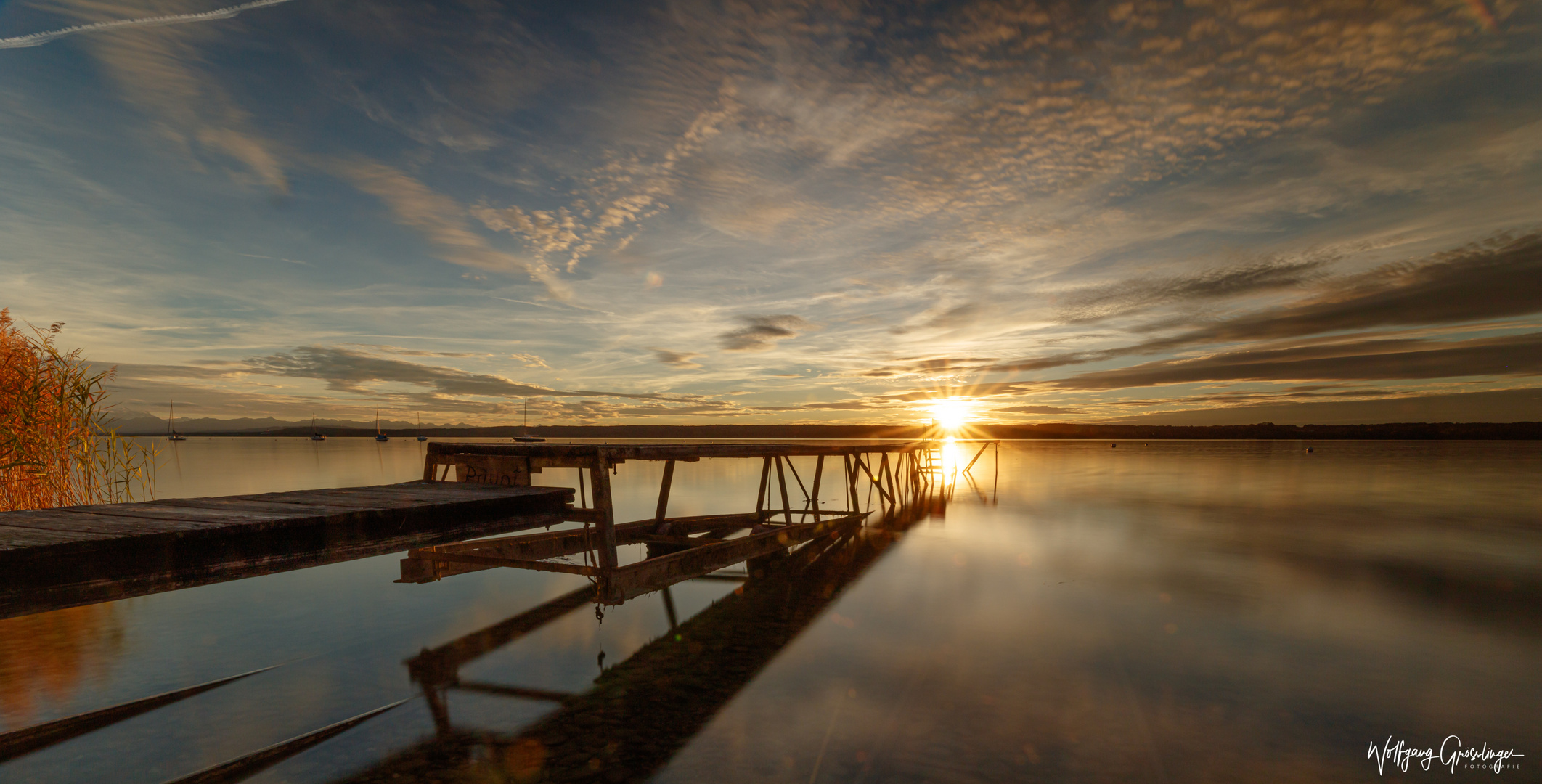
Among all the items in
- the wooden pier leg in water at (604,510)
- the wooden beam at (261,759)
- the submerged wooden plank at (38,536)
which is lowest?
the wooden beam at (261,759)

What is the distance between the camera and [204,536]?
426 cm

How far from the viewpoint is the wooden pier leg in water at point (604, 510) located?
8.28 meters

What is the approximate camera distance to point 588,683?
784cm

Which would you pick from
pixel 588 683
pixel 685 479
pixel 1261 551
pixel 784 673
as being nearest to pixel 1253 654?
pixel 784 673

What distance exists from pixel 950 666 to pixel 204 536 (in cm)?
860

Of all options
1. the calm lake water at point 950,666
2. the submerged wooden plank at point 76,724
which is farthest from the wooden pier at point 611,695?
the submerged wooden plank at point 76,724

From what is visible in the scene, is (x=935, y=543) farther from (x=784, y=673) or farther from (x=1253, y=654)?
(x=784, y=673)

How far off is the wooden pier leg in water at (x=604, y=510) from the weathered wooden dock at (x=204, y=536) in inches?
67.5

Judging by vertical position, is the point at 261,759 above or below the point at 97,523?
below

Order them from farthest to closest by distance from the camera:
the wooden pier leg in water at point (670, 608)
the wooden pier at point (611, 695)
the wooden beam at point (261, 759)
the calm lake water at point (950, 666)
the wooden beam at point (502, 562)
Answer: the wooden pier leg in water at point (670, 608) → the wooden beam at point (502, 562) → the calm lake water at point (950, 666) → the wooden pier at point (611, 695) → the wooden beam at point (261, 759)

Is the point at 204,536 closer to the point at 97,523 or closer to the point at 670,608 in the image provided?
the point at 97,523

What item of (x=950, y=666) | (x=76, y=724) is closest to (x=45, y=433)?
(x=76, y=724)

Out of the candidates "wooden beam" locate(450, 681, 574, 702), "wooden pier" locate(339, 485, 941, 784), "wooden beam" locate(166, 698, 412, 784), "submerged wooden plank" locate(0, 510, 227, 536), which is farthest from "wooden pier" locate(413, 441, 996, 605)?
"submerged wooden plank" locate(0, 510, 227, 536)

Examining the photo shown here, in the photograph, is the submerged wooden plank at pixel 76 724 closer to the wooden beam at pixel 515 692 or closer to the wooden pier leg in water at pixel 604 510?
the wooden beam at pixel 515 692
